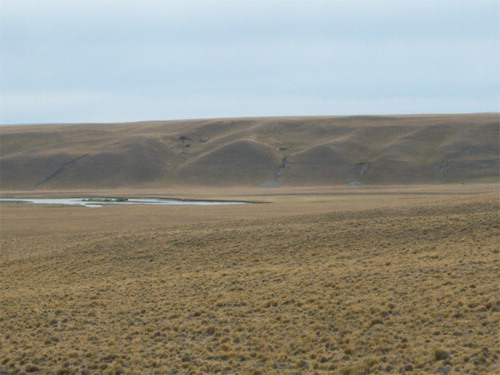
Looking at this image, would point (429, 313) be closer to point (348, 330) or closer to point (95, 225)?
point (348, 330)

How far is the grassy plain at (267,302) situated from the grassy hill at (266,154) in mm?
88711

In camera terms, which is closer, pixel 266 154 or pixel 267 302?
pixel 267 302

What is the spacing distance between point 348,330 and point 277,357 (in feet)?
7.18

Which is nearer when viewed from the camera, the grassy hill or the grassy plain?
the grassy plain

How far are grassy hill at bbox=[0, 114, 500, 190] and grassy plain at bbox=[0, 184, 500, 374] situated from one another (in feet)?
291

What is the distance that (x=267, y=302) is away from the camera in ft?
62.1

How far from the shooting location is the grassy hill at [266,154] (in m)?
123

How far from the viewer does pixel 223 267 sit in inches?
1035

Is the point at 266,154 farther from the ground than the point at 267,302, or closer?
farther from the ground

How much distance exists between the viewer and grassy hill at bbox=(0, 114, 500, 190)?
404 feet

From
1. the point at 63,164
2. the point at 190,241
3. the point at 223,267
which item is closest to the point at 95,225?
the point at 190,241

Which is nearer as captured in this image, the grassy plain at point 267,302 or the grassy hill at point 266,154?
the grassy plain at point 267,302

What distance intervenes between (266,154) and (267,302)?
391 ft

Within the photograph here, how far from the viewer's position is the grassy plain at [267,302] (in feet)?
48.0
